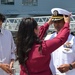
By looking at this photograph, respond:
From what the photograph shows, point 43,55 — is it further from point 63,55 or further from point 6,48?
point 6,48

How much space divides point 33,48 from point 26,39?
82mm

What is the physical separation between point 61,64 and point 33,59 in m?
0.36

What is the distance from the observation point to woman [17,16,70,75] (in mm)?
2305

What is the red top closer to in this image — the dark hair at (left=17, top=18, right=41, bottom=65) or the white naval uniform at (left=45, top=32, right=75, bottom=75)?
the dark hair at (left=17, top=18, right=41, bottom=65)

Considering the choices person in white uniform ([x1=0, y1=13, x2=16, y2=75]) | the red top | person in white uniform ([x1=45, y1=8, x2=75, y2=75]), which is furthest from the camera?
person in white uniform ([x1=0, y1=13, x2=16, y2=75])

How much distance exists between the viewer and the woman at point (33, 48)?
2305mm

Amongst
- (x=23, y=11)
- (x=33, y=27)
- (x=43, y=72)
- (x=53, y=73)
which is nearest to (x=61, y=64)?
(x=53, y=73)

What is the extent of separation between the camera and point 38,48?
2.32 m

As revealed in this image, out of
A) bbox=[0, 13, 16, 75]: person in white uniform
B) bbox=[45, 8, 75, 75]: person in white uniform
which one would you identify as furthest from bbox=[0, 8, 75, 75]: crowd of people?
bbox=[0, 13, 16, 75]: person in white uniform

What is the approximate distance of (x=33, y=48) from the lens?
92.2 inches

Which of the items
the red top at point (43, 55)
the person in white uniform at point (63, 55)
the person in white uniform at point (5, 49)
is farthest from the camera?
the person in white uniform at point (5, 49)

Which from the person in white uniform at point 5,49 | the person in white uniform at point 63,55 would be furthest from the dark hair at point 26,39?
the person in white uniform at point 5,49

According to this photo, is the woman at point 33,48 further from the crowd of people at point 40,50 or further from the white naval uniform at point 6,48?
the white naval uniform at point 6,48

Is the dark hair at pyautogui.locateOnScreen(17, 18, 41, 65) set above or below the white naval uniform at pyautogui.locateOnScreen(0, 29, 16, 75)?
above
